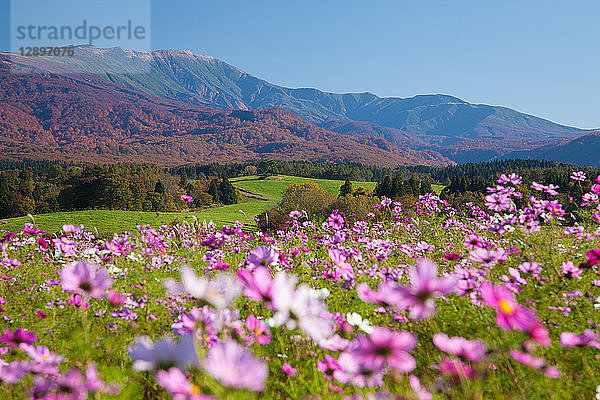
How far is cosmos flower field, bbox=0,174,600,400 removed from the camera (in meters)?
0.95

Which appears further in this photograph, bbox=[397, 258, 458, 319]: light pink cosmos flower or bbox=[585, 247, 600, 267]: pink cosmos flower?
bbox=[585, 247, 600, 267]: pink cosmos flower

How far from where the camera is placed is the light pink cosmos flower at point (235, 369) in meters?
0.71

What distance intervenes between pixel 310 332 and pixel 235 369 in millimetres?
275

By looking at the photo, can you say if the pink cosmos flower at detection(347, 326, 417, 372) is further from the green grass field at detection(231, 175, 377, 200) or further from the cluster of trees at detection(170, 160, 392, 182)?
the cluster of trees at detection(170, 160, 392, 182)

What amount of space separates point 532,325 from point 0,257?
5.79 metres

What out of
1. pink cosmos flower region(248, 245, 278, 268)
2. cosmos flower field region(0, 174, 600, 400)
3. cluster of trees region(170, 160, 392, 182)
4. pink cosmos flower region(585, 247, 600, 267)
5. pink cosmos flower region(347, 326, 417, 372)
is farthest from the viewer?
cluster of trees region(170, 160, 392, 182)

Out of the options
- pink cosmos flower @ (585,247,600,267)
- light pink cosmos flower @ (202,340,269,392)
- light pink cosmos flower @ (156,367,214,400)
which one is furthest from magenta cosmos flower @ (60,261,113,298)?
pink cosmos flower @ (585,247,600,267)

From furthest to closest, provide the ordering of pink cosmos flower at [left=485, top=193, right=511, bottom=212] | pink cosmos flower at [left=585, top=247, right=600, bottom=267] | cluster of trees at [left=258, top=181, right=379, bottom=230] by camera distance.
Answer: cluster of trees at [left=258, top=181, right=379, bottom=230] < pink cosmos flower at [left=485, top=193, right=511, bottom=212] < pink cosmos flower at [left=585, top=247, right=600, bottom=267]

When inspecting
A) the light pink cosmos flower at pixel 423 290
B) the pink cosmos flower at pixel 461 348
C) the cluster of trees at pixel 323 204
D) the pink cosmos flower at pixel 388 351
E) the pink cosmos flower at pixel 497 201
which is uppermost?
the pink cosmos flower at pixel 497 201

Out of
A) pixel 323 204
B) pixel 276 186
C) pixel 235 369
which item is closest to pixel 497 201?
pixel 235 369

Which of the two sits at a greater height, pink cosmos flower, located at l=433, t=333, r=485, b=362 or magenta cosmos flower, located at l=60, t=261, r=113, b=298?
magenta cosmos flower, located at l=60, t=261, r=113, b=298

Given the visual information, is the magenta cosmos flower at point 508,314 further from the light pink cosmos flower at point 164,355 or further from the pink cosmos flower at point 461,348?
the light pink cosmos flower at point 164,355

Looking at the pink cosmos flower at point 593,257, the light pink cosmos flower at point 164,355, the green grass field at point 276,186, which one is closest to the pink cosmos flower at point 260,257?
the light pink cosmos flower at point 164,355

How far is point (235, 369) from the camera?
727 mm
